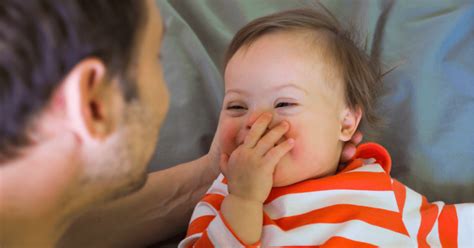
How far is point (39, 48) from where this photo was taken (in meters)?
0.35

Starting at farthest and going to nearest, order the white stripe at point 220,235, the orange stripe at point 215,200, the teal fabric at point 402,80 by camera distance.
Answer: the teal fabric at point 402,80
the orange stripe at point 215,200
the white stripe at point 220,235

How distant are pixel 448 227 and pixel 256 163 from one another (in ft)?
1.17

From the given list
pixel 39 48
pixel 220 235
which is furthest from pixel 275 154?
pixel 39 48

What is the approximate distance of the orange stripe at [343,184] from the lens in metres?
0.82

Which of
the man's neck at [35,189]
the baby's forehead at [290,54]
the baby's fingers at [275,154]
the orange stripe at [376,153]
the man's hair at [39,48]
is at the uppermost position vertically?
the man's hair at [39,48]

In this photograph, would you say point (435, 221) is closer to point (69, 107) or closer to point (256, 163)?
point (256, 163)

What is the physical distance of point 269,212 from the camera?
813 millimetres

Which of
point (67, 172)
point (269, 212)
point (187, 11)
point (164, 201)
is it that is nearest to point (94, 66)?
point (67, 172)

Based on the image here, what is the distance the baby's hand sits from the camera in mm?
760

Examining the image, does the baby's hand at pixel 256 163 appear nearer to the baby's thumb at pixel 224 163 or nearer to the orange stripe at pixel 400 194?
the baby's thumb at pixel 224 163

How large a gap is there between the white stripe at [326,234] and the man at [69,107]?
36 cm

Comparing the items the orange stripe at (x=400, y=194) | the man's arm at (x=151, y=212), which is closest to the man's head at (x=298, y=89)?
the orange stripe at (x=400, y=194)

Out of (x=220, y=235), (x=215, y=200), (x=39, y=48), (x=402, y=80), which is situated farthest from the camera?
(x=402, y=80)

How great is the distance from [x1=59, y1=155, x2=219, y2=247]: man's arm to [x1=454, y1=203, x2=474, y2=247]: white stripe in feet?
1.40
